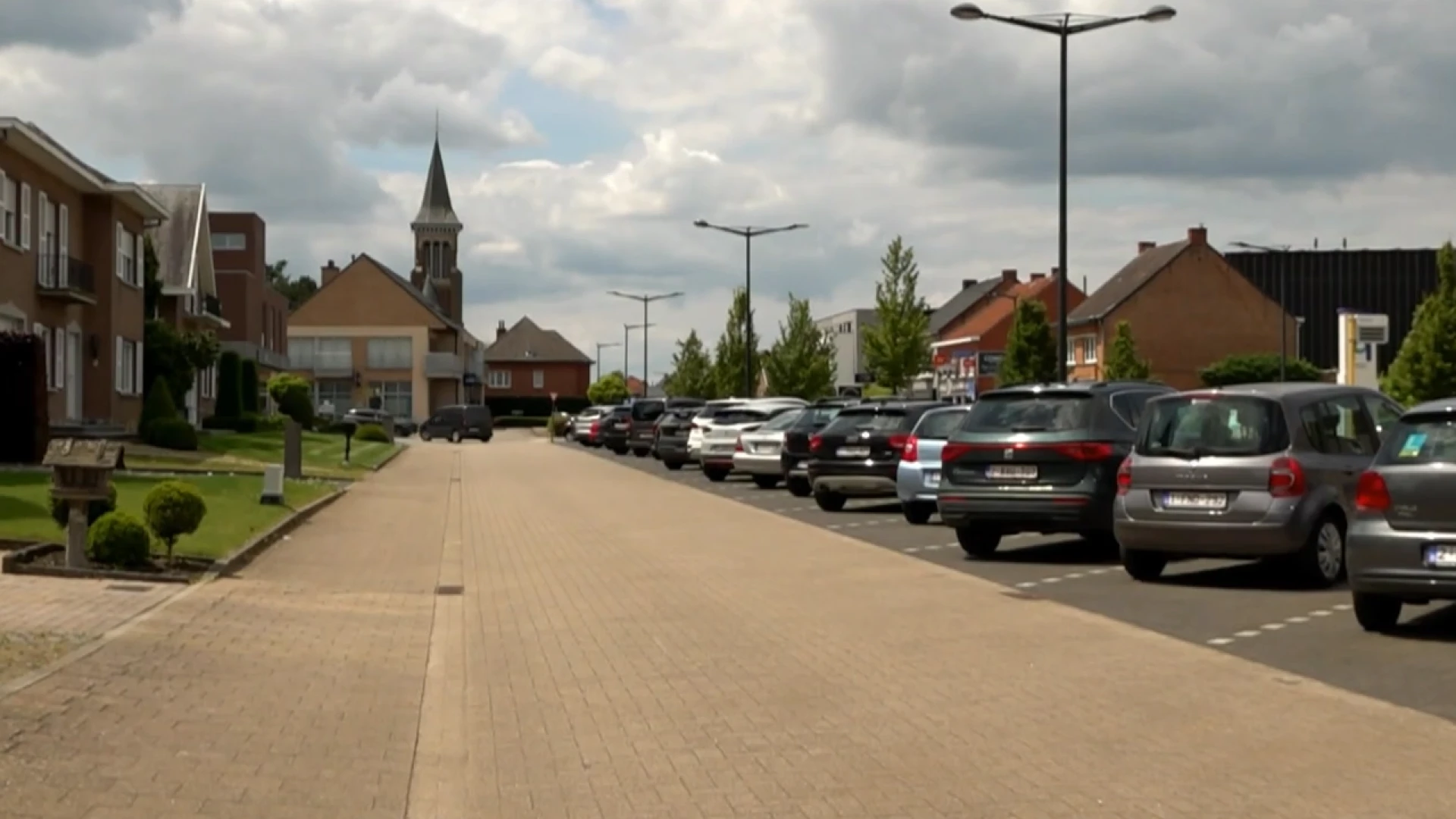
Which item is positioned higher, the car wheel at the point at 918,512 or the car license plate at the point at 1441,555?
the car license plate at the point at 1441,555

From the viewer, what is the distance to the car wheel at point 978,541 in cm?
1878

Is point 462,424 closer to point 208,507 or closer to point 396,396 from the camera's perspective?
point 396,396

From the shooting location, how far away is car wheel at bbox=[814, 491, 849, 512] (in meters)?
26.7

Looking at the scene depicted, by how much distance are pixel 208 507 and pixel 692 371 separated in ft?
278

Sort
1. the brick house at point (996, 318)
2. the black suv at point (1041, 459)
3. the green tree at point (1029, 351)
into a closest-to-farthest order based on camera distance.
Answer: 1. the black suv at point (1041, 459)
2. the green tree at point (1029, 351)
3. the brick house at point (996, 318)

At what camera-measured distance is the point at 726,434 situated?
36969mm

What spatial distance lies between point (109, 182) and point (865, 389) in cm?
4190

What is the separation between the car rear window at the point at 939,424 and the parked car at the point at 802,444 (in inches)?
203

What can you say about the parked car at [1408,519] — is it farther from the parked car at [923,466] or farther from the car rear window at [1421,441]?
the parked car at [923,466]

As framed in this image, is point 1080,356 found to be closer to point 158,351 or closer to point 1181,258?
point 1181,258

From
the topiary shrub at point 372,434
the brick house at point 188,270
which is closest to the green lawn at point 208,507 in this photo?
the brick house at point 188,270

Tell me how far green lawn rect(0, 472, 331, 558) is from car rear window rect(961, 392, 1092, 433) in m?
7.56

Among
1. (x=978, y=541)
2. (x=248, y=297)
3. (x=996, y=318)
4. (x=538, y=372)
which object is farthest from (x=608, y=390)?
(x=978, y=541)

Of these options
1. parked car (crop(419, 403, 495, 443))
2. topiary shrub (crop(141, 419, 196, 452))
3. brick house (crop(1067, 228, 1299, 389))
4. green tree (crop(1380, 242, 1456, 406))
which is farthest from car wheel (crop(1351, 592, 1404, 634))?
brick house (crop(1067, 228, 1299, 389))
